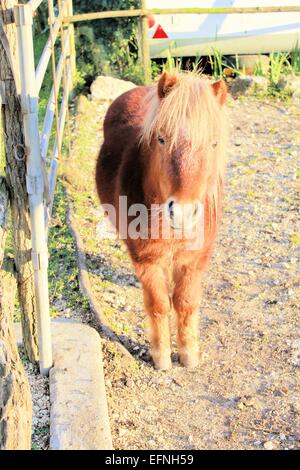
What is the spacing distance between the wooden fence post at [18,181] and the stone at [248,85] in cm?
565

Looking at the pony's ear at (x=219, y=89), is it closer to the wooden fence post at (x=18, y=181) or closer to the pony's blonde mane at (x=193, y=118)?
the pony's blonde mane at (x=193, y=118)

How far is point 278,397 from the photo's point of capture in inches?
130

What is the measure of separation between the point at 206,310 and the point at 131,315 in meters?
0.47

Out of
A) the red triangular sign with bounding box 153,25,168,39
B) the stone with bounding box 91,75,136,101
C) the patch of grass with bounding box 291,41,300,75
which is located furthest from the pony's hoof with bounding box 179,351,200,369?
the red triangular sign with bounding box 153,25,168,39

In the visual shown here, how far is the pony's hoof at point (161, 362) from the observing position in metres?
3.57

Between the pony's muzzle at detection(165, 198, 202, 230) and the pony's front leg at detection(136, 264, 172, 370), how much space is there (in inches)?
24.2

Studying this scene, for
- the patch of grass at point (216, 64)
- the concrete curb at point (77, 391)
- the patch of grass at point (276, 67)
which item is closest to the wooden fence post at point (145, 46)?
the patch of grass at point (216, 64)

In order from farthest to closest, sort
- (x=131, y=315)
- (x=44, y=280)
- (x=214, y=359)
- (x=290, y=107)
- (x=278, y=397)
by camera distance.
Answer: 1. (x=290, y=107)
2. (x=131, y=315)
3. (x=214, y=359)
4. (x=278, y=397)
5. (x=44, y=280)

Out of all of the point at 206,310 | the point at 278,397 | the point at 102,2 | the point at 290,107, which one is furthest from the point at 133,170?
the point at 102,2

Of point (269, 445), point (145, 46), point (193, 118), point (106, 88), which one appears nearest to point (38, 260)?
point (193, 118)

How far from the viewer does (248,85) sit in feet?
26.6

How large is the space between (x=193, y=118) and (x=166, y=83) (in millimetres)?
265

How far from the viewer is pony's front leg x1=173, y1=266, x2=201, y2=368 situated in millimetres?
3531
